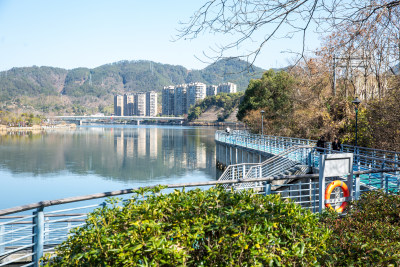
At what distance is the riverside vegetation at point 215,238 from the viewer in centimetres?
232

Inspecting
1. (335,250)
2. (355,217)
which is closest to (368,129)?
(355,217)

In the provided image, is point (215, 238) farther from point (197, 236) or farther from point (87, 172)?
point (87, 172)

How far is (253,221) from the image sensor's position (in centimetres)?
268

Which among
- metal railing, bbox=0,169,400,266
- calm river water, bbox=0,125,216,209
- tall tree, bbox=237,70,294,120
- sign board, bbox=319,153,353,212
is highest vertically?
tall tree, bbox=237,70,294,120

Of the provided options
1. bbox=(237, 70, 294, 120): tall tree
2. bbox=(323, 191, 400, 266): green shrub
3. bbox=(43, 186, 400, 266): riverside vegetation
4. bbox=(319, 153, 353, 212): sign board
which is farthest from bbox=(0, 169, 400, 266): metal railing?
bbox=(237, 70, 294, 120): tall tree

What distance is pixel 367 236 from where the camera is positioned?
3.30 m

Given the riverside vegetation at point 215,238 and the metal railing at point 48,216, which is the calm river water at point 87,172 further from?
the riverside vegetation at point 215,238

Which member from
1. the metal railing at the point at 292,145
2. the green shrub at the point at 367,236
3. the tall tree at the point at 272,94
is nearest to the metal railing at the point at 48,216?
the green shrub at the point at 367,236

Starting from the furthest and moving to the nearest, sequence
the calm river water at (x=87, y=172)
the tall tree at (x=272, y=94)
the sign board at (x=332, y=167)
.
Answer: the tall tree at (x=272, y=94) < the calm river water at (x=87, y=172) < the sign board at (x=332, y=167)

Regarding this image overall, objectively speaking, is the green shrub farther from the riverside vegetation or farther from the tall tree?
the tall tree

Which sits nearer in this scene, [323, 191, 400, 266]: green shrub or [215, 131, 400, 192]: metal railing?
[323, 191, 400, 266]: green shrub

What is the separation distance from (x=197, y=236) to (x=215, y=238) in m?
0.22

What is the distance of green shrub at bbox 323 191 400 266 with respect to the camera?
2.80m

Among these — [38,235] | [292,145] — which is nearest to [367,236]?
[38,235]
